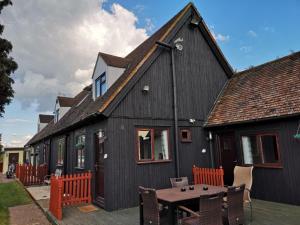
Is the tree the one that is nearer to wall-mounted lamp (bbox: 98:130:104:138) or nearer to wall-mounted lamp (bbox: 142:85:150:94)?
wall-mounted lamp (bbox: 98:130:104:138)

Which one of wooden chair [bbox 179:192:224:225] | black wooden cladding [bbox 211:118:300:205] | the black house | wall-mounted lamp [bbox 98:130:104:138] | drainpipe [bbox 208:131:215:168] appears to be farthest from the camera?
drainpipe [bbox 208:131:215:168]

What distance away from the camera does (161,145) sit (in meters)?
9.50

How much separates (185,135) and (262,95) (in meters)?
3.61

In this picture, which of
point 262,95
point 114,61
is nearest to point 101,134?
point 114,61

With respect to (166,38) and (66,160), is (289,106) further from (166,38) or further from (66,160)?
(66,160)

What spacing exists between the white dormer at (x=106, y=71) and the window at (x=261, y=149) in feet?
19.7

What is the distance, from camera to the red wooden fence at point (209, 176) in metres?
8.76

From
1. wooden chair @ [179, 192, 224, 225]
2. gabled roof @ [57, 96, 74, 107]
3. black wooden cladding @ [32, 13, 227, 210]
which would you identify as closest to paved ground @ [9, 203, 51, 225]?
black wooden cladding @ [32, 13, 227, 210]

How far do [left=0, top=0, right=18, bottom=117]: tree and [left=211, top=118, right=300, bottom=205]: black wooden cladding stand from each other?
1166cm

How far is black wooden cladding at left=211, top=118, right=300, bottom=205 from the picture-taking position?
7.78 m

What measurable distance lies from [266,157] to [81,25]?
36.5 feet

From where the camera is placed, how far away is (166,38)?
10.4m

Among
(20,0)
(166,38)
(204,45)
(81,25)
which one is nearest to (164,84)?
(166,38)

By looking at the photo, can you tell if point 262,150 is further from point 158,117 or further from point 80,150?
point 80,150
